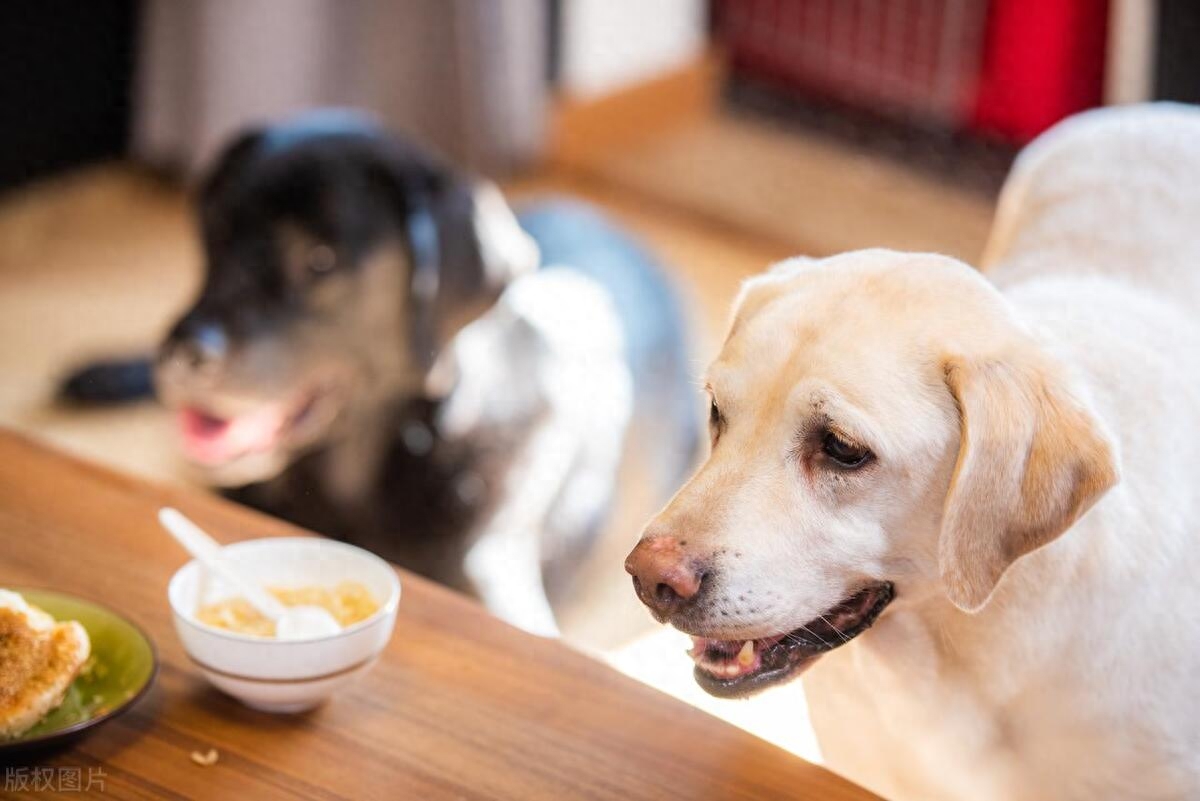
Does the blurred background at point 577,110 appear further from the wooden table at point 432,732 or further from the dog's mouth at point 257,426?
the wooden table at point 432,732

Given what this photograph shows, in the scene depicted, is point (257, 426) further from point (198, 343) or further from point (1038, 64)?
point (1038, 64)

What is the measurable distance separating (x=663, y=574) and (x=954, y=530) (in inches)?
8.5

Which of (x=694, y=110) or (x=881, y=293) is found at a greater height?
(x=881, y=293)

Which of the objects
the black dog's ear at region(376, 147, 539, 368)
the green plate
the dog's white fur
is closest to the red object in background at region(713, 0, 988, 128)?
the dog's white fur

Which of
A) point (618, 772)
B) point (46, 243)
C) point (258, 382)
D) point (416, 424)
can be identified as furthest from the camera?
point (46, 243)

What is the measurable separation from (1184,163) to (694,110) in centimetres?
285

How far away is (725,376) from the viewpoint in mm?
1242

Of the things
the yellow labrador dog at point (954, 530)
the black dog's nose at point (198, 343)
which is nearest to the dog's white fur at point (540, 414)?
the black dog's nose at point (198, 343)

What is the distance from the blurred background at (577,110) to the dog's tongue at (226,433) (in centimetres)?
96

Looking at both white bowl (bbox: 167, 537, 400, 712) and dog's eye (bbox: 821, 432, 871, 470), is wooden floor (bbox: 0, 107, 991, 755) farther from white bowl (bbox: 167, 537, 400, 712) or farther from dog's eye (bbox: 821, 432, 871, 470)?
dog's eye (bbox: 821, 432, 871, 470)

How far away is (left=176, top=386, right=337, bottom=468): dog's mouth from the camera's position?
213cm

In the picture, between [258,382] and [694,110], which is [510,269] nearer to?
[258,382]

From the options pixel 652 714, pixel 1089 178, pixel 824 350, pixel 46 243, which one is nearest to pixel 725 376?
pixel 824 350

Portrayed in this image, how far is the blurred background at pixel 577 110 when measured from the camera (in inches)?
135
